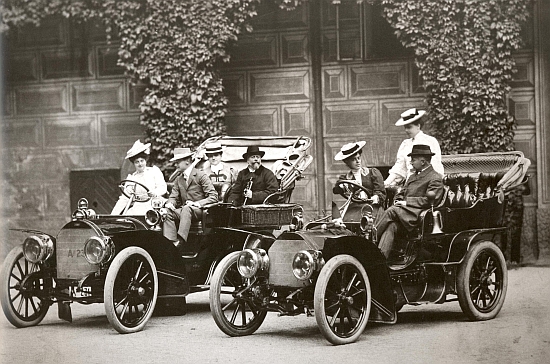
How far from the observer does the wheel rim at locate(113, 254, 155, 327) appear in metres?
7.27

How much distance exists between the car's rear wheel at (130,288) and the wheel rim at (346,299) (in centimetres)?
173

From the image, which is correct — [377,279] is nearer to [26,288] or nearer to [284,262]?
[284,262]

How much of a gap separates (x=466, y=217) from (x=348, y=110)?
518cm

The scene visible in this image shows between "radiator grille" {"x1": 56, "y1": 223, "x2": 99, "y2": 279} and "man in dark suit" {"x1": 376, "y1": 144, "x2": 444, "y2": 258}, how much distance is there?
8.04ft

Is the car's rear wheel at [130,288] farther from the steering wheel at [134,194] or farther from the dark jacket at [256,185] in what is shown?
the dark jacket at [256,185]

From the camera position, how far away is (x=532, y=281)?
10000mm

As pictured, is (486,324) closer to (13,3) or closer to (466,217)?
(466,217)

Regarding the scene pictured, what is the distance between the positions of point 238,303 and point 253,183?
2.14 meters

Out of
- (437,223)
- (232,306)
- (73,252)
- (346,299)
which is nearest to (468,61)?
(437,223)

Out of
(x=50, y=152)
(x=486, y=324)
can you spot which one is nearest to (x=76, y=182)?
(x=50, y=152)

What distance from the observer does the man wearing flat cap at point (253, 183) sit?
349 inches

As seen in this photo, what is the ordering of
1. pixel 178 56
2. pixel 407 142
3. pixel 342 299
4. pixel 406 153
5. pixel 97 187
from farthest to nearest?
1. pixel 97 187
2. pixel 178 56
3. pixel 407 142
4. pixel 406 153
5. pixel 342 299

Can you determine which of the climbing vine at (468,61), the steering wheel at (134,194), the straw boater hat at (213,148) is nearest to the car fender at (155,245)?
the steering wheel at (134,194)

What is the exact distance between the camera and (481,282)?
Answer: 7.59 m
